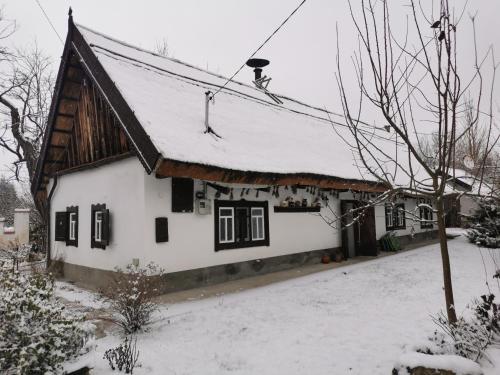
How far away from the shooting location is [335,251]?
12438 millimetres

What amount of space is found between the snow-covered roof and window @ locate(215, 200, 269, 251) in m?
1.38

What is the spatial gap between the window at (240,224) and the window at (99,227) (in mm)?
2642

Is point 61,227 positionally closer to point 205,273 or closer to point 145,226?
point 145,226

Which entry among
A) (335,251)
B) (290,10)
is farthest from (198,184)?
(335,251)

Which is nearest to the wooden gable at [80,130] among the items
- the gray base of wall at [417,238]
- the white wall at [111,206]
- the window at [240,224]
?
the white wall at [111,206]

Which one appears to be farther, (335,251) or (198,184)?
(335,251)

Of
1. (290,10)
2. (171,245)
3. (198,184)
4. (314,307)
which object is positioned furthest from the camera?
(198,184)

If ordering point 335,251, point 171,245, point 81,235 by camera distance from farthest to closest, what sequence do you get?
point 335,251 < point 81,235 < point 171,245

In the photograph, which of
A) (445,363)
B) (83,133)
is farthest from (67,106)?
(445,363)

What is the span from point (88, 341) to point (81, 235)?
641 cm

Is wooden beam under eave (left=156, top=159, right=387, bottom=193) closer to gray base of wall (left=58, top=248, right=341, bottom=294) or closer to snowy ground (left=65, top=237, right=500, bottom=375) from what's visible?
gray base of wall (left=58, top=248, right=341, bottom=294)

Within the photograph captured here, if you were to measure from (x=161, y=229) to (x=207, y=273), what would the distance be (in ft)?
5.61

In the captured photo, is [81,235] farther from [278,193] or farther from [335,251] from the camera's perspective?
[335,251]

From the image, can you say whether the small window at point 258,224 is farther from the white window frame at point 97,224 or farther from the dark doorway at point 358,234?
the white window frame at point 97,224
